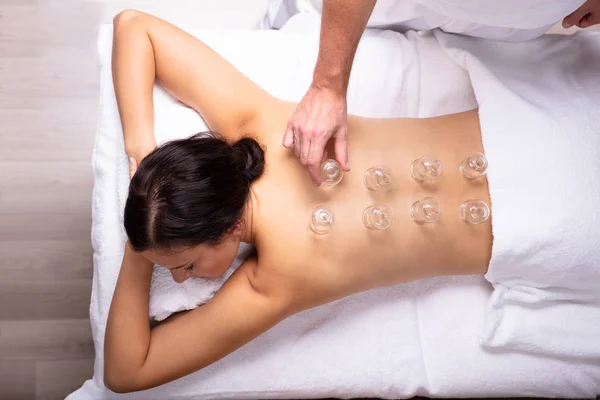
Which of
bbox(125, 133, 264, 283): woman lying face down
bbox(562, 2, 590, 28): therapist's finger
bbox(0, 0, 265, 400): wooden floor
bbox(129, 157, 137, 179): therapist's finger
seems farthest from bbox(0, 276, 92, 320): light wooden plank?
bbox(562, 2, 590, 28): therapist's finger

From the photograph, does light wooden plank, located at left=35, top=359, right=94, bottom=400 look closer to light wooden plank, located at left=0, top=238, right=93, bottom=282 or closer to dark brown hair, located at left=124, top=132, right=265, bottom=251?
light wooden plank, located at left=0, top=238, right=93, bottom=282

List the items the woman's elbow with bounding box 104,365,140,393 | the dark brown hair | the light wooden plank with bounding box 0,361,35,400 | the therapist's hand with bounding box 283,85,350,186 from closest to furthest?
the dark brown hair, the therapist's hand with bounding box 283,85,350,186, the woman's elbow with bounding box 104,365,140,393, the light wooden plank with bounding box 0,361,35,400

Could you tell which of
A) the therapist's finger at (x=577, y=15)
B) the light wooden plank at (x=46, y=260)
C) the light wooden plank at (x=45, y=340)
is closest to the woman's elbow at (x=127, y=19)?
the light wooden plank at (x=46, y=260)

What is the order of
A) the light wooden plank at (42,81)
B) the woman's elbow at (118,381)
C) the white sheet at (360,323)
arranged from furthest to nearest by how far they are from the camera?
1. the light wooden plank at (42,81)
2. the white sheet at (360,323)
3. the woman's elbow at (118,381)

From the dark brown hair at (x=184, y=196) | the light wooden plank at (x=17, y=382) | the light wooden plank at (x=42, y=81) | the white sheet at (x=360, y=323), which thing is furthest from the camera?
the light wooden plank at (x=42, y=81)

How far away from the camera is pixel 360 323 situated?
1339 mm

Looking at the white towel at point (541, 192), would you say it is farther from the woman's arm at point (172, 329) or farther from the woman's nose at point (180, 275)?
the woman's nose at point (180, 275)

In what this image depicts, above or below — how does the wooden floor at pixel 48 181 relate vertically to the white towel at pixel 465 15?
below

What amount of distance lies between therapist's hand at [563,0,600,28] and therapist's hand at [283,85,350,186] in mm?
652

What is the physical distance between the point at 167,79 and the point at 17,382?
40.6 inches

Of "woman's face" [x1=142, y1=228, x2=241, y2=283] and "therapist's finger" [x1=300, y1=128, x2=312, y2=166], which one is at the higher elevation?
"therapist's finger" [x1=300, y1=128, x2=312, y2=166]

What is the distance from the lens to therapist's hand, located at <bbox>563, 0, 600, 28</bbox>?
126 centimetres

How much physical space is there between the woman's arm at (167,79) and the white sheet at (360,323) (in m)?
0.08

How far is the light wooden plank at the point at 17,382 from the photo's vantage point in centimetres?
160
